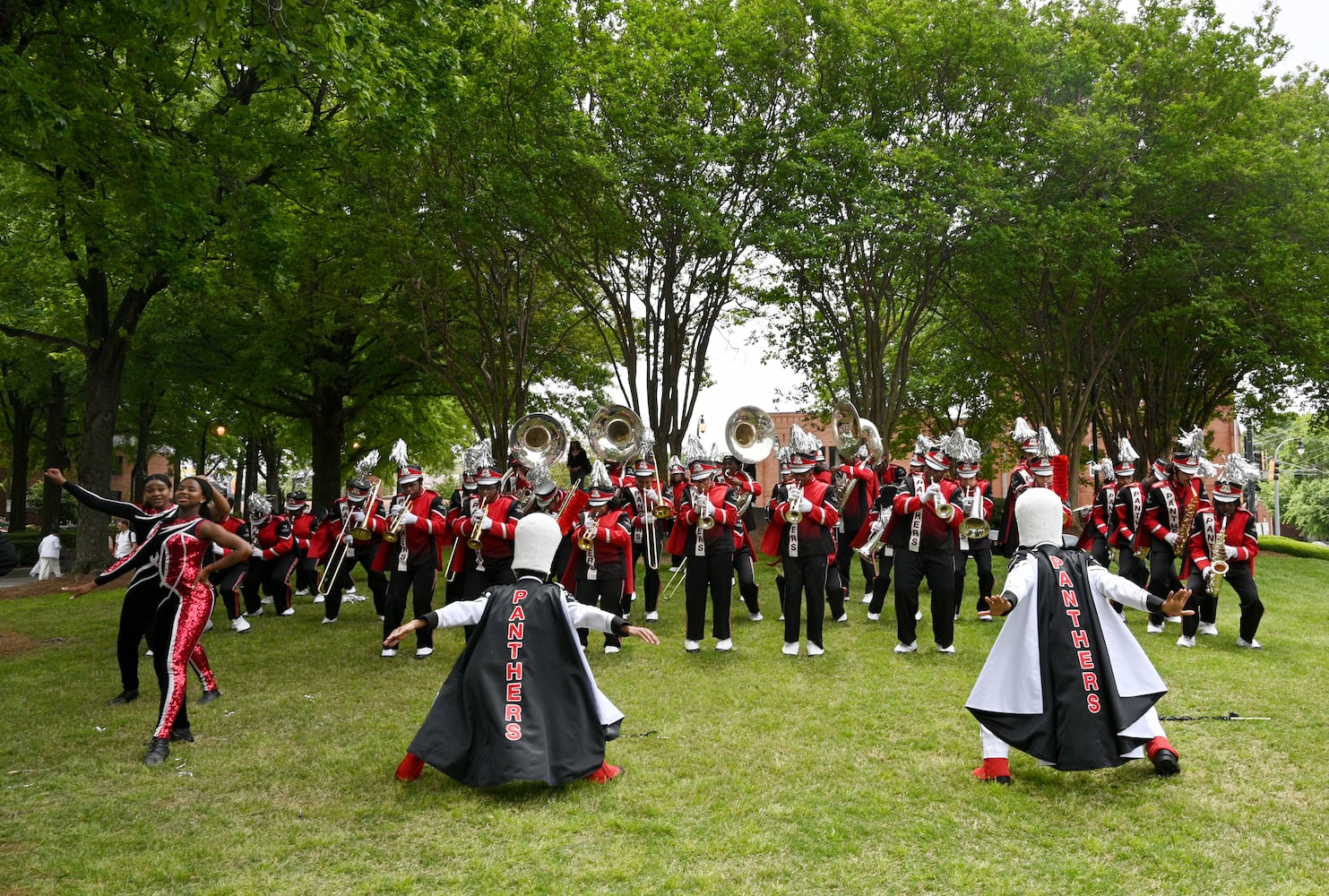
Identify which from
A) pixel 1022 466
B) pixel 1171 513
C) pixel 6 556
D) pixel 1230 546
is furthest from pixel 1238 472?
pixel 6 556

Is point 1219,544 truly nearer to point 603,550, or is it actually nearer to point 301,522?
point 603,550

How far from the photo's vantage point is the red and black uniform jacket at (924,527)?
412 inches

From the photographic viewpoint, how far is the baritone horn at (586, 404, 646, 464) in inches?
552

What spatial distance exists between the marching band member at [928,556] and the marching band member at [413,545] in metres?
4.77

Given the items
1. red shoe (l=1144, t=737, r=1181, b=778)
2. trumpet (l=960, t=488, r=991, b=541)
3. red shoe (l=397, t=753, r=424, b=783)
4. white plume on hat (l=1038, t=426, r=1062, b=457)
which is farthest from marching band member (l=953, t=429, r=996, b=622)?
red shoe (l=397, t=753, r=424, b=783)

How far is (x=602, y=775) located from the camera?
6281 millimetres

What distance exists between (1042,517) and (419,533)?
7.10 m

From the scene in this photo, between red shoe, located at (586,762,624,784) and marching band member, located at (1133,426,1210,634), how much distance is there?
8.00 metres

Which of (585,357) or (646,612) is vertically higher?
(585,357)

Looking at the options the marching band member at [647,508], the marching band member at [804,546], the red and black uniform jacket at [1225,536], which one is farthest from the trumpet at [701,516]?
the red and black uniform jacket at [1225,536]

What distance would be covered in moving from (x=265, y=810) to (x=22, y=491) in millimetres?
32200

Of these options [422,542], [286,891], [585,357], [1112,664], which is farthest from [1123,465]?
[585,357]

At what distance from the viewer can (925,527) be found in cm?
1057

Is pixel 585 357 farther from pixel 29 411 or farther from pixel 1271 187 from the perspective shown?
pixel 29 411
